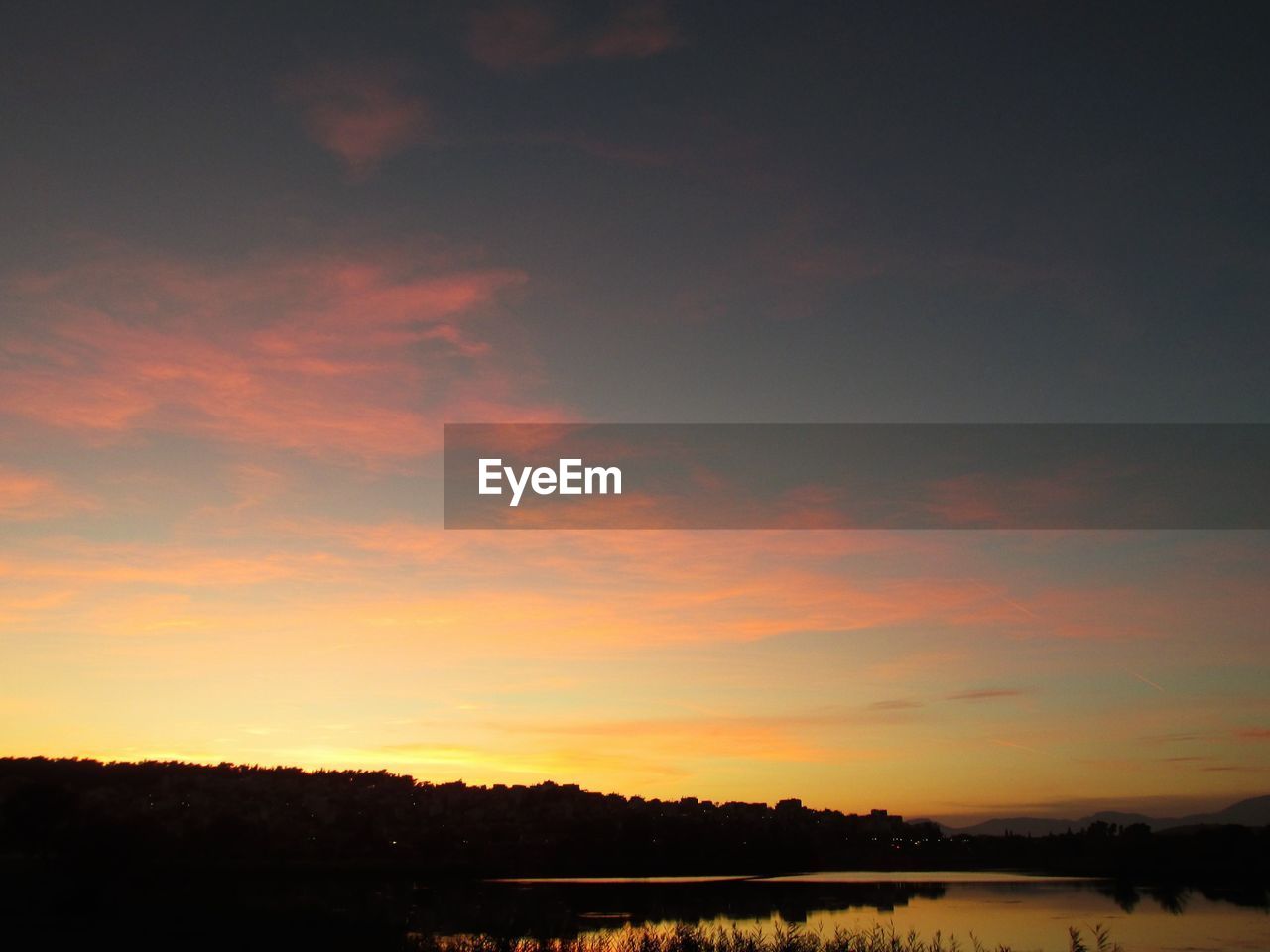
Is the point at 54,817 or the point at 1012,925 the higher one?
the point at 54,817

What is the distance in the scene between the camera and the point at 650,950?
35500 millimetres

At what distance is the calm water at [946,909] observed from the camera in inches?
2168

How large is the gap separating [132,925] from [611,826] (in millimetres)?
139888

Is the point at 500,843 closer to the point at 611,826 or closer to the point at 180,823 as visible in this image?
the point at 611,826

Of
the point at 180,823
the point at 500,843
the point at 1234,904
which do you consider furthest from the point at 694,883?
the point at 180,823

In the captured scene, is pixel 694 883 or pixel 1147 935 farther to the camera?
pixel 694 883

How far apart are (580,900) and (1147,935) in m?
39.6

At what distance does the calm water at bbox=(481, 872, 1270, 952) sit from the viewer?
5506 centimetres

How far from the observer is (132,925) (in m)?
38.9

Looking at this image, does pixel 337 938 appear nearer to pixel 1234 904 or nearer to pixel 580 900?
pixel 580 900

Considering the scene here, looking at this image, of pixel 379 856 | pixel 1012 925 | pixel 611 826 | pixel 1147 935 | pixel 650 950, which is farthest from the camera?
pixel 611 826

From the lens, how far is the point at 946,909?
7819cm

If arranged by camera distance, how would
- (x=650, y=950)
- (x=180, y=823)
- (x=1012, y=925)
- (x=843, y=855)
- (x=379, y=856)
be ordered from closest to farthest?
(x=650, y=950), (x=1012, y=925), (x=180, y=823), (x=379, y=856), (x=843, y=855)

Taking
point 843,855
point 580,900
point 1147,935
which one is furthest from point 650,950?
point 843,855
